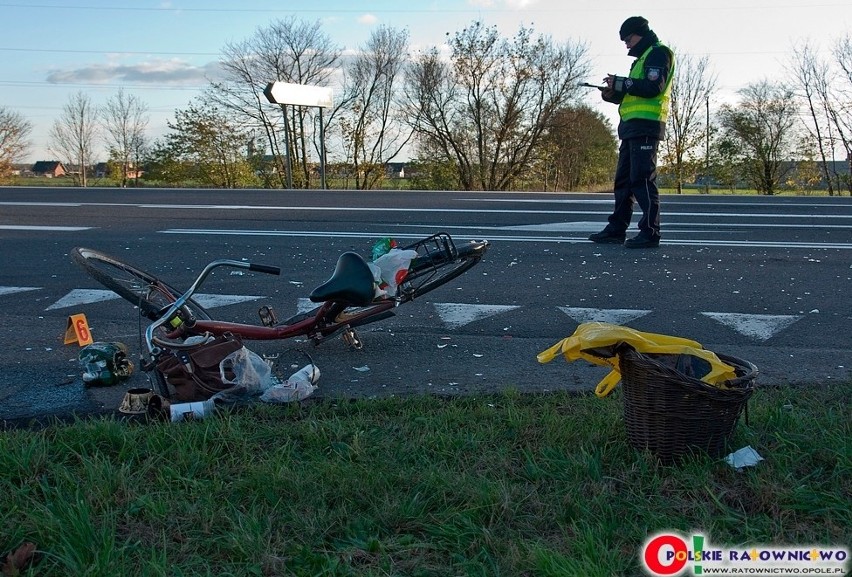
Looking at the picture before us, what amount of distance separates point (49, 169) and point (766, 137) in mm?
40129

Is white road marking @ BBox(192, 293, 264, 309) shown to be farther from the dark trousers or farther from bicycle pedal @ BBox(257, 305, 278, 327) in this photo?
the dark trousers

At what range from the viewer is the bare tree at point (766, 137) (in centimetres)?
3388

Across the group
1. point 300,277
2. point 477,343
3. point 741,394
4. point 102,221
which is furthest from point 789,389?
point 102,221

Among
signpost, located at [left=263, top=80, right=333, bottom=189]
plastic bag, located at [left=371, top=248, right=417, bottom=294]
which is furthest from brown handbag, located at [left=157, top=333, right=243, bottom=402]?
signpost, located at [left=263, top=80, right=333, bottom=189]

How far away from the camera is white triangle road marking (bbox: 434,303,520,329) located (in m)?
5.19

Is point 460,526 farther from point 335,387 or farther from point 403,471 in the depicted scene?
point 335,387

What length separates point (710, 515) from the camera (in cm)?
246

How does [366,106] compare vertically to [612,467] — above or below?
above

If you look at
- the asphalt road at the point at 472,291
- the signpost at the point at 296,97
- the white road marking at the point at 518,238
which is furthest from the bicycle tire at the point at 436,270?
the signpost at the point at 296,97

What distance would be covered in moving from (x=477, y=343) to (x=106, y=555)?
282 centimetres

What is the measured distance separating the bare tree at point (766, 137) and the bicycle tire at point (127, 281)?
→ 110ft

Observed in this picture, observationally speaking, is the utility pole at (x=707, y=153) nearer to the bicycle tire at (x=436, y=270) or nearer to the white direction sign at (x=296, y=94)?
the white direction sign at (x=296, y=94)

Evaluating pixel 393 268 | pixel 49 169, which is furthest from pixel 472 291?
pixel 49 169

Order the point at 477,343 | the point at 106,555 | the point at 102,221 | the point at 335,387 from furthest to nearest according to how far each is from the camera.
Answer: the point at 102,221 < the point at 477,343 < the point at 335,387 < the point at 106,555
